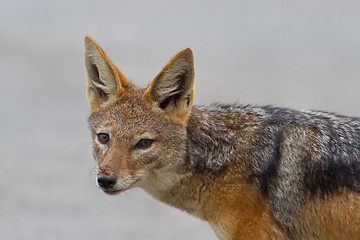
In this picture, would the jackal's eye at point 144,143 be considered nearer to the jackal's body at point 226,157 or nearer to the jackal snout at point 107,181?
the jackal's body at point 226,157

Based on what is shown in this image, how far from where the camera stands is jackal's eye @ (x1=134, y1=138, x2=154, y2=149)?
27.4 ft

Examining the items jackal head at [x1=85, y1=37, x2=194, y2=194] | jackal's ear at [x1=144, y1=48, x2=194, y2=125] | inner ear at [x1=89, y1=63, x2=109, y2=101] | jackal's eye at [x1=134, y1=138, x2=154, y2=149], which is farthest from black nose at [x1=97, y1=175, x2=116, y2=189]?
inner ear at [x1=89, y1=63, x2=109, y2=101]

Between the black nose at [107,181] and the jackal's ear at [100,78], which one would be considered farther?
the jackal's ear at [100,78]

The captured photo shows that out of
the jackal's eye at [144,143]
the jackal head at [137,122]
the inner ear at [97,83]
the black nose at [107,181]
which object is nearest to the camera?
the black nose at [107,181]

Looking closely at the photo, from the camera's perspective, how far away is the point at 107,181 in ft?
26.3

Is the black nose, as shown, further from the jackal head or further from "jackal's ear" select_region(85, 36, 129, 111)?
"jackal's ear" select_region(85, 36, 129, 111)

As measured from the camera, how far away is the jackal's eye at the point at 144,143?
8.35 meters

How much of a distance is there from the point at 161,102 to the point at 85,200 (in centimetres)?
764

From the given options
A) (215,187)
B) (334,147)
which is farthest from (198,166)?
(334,147)

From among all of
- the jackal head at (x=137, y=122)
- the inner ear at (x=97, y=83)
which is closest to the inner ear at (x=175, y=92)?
the jackal head at (x=137, y=122)

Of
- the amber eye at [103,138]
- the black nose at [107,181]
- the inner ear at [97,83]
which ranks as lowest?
the black nose at [107,181]

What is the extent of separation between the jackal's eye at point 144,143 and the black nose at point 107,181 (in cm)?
52

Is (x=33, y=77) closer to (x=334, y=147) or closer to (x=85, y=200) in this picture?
(x=85, y=200)

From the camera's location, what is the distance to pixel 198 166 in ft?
28.5
